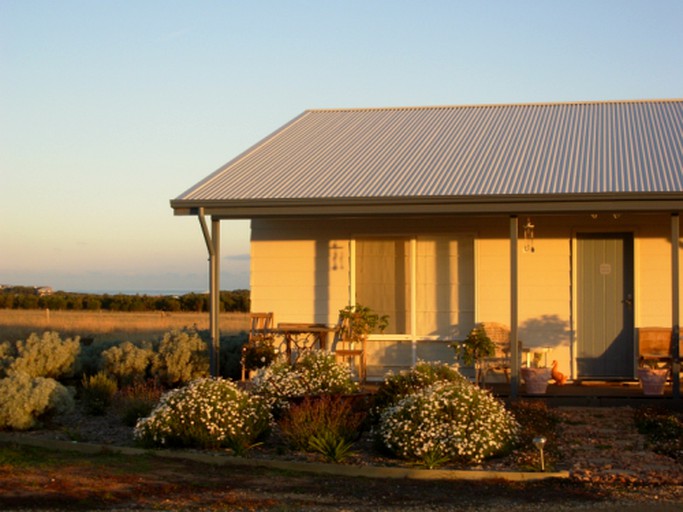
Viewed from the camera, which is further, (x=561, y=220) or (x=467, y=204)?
(x=561, y=220)

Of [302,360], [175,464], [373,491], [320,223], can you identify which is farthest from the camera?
[320,223]

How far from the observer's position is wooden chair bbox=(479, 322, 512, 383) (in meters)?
13.3

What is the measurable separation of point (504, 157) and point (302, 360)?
446 centimetres

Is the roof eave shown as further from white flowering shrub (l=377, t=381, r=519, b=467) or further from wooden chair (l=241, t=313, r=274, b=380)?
white flowering shrub (l=377, t=381, r=519, b=467)

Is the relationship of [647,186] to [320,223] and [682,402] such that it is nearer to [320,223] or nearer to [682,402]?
[682,402]

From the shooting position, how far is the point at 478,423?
9656 mm

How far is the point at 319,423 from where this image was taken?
1012 cm

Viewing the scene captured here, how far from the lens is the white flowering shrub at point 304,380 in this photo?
36.6ft

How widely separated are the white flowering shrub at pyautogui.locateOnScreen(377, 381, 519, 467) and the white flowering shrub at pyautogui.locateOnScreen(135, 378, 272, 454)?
1.37 m

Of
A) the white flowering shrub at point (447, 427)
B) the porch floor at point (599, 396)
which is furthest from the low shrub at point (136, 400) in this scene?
the porch floor at point (599, 396)

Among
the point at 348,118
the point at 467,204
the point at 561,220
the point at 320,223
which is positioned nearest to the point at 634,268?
the point at 561,220

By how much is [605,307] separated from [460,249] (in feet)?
7.13

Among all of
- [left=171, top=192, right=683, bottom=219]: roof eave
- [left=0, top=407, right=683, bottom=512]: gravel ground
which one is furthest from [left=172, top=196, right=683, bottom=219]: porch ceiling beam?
[left=0, top=407, right=683, bottom=512]: gravel ground

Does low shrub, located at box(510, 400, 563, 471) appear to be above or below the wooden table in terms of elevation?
below
